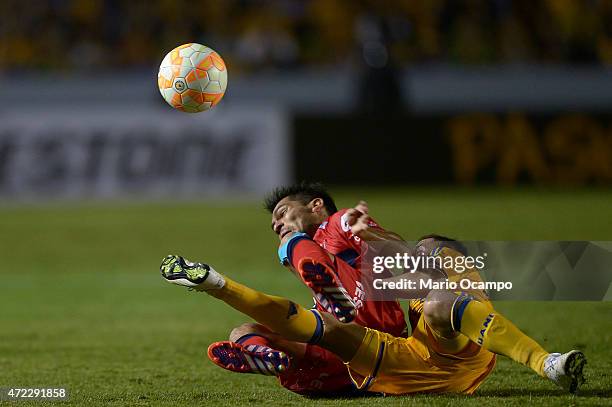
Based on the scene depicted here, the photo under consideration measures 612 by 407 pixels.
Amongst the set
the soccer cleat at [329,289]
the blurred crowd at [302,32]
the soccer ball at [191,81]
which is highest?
the blurred crowd at [302,32]

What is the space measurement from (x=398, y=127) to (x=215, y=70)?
13092 mm

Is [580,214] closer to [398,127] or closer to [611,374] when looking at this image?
[398,127]

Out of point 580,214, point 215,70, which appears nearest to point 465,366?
point 215,70

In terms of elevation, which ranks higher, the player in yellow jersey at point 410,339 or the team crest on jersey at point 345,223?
the team crest on jersey at point 345,223

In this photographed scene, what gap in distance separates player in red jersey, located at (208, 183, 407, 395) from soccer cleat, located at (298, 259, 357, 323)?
38 millimetres

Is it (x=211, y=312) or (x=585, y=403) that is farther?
(x=211, y=312)

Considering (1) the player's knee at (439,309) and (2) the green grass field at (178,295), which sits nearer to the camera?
(1) the player's knee at (439,309)

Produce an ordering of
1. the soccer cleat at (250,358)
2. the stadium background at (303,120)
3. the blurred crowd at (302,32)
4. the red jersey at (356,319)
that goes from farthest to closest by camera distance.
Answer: the blurred crowd at (302,32) < the stadium background at (303,120) < the red jersey at (356,319) < the soccer cleat at (250,358)

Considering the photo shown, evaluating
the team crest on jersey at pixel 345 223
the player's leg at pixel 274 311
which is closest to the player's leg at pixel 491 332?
the player's leg at pixel 274 311

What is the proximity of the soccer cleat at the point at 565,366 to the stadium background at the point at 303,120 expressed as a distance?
894cm

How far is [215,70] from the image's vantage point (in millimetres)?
6379

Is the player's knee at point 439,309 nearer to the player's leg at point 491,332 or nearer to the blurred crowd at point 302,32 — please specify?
the player's leg at point 491,332

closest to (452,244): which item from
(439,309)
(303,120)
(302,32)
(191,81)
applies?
(439,309)

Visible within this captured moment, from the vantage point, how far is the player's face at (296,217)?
5.07m
